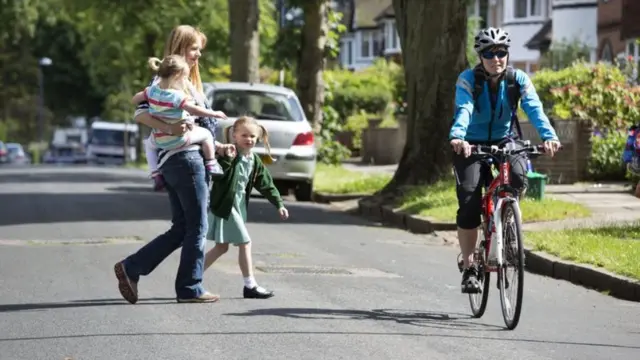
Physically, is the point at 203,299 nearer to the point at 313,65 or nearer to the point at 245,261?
the point at 245,261

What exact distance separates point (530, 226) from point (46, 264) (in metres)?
5.82

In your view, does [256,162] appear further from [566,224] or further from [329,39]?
[329,39]

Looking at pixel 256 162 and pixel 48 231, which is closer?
pixel 256 162

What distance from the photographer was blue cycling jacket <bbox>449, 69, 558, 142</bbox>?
9.17 meters

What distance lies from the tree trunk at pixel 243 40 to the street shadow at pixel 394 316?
2340cm

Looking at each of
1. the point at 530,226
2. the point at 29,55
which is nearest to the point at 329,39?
the point at 530,226

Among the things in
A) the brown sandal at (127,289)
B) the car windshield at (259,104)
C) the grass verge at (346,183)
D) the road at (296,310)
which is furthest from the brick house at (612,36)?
the brown sandal at (127,289)

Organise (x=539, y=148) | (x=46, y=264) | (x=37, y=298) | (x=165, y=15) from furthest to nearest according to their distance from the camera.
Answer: (x=165, y=15)
(x=46, y=264)
(x=37, y=298)
(x=539, y=148)

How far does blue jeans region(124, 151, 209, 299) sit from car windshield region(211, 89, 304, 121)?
1201cm

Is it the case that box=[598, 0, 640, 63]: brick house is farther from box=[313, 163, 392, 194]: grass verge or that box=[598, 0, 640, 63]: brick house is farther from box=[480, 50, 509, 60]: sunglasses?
box=[480, 50, 509, 60]: sunglasses

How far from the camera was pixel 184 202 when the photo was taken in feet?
31.4

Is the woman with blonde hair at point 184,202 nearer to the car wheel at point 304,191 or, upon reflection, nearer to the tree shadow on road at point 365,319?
the tree shadow on road at point 365,319

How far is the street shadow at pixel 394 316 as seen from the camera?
8898mm

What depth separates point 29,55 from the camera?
85.7 meters
